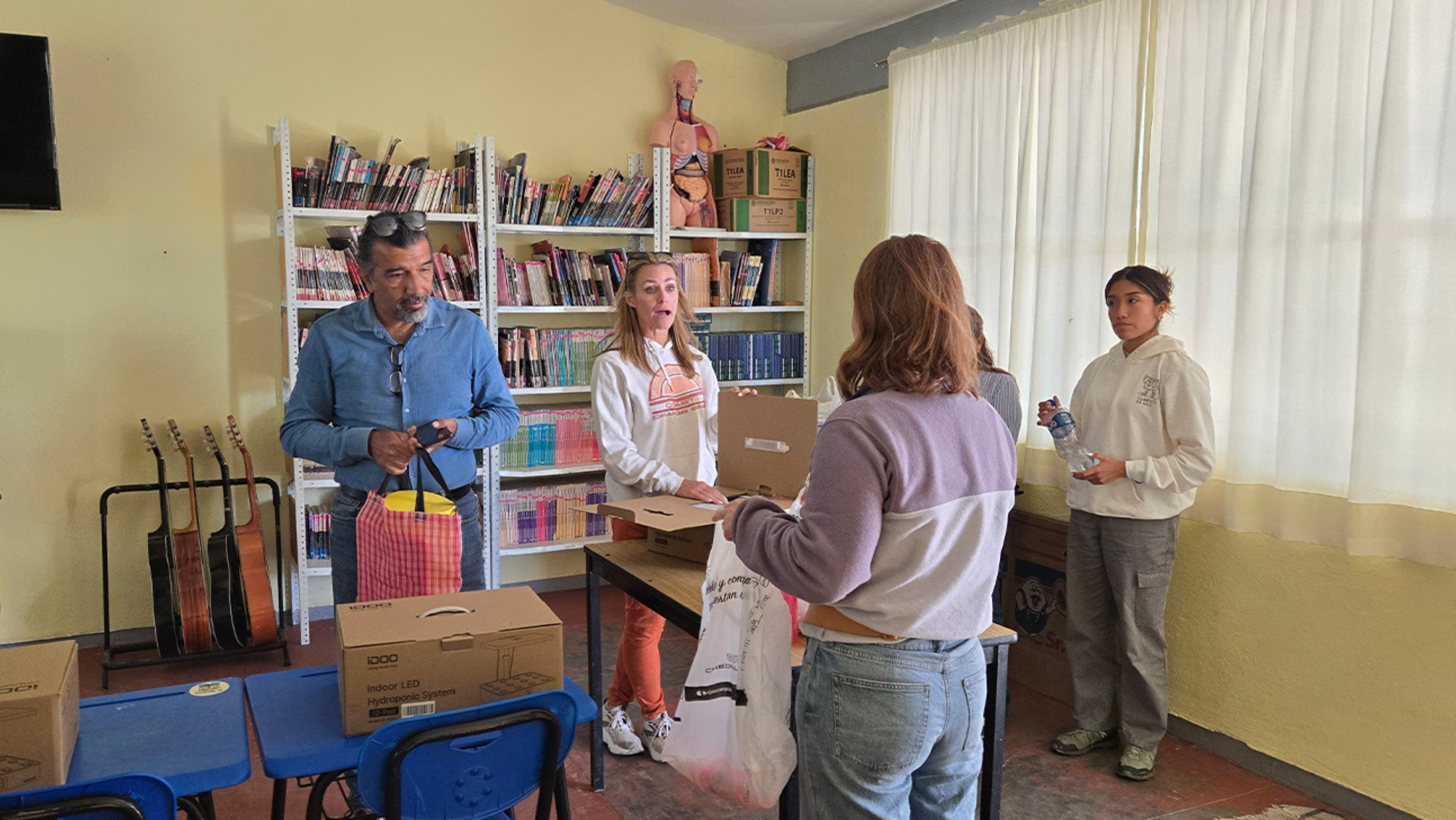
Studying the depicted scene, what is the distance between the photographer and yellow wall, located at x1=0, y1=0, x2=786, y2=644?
4.05 m

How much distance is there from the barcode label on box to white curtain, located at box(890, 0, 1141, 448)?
9.02 feet

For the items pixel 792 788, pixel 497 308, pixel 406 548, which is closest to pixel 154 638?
pixel 497 308

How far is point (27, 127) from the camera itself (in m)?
3.82

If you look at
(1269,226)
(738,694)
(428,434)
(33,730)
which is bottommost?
(738,694)

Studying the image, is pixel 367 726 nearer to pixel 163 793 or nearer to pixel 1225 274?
pixel 163 793

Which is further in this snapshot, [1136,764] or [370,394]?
[1136,764]

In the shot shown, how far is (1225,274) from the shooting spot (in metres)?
3.22

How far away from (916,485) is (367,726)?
966 mm

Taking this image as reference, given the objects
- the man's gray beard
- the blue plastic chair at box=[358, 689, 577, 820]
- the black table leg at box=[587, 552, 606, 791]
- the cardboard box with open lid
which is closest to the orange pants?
the black table leg at box=[587, 552, 606, 791]

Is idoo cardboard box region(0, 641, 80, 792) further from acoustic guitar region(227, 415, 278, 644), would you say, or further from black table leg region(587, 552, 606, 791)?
acoustic guitar region(227, 415, 278, 644)

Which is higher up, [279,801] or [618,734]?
[279,801]

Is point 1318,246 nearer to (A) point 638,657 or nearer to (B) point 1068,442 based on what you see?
(B) point 1068,442

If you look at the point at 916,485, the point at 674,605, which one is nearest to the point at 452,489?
the point at 674,605

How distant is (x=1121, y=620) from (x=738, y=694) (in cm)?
183
